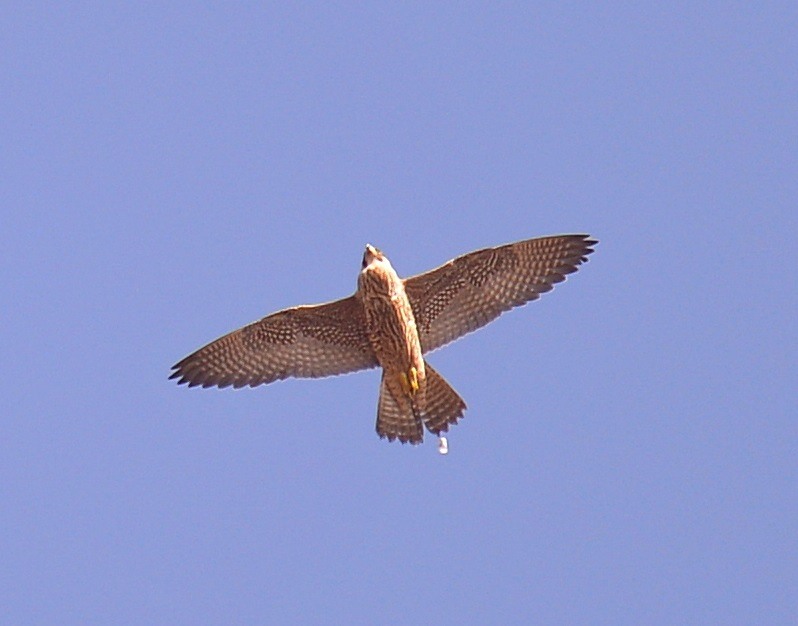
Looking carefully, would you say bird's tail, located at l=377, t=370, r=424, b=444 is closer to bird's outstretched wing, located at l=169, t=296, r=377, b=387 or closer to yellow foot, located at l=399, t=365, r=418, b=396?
yellow foot, located at l=399, t=365, r=418, b=396

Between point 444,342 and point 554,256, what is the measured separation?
1401 millimetres

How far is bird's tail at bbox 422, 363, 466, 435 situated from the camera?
15672 mm

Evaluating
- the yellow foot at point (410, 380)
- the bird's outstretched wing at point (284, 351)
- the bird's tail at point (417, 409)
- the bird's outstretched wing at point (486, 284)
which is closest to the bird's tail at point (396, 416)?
the bird's tail at point (417, 409)

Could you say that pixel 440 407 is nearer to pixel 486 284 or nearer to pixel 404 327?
pixel 404 327

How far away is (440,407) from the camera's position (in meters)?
15.7

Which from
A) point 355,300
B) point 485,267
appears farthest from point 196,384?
point 485,267

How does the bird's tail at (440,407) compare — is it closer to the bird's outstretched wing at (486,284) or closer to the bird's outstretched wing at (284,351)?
the bird's outstretched wing at (486,284)

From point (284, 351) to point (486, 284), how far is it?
7.20ft

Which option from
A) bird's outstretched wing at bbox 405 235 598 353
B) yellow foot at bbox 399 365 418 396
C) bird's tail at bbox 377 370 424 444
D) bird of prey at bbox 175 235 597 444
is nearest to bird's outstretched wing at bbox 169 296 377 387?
bird of prey at bbox 175 235 597 444

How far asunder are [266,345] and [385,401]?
4.47 feet

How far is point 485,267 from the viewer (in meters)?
15.6

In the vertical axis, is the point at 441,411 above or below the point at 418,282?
below

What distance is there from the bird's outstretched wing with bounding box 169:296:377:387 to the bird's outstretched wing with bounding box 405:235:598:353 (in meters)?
0.69

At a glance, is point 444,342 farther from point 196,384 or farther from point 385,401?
point 196,384
